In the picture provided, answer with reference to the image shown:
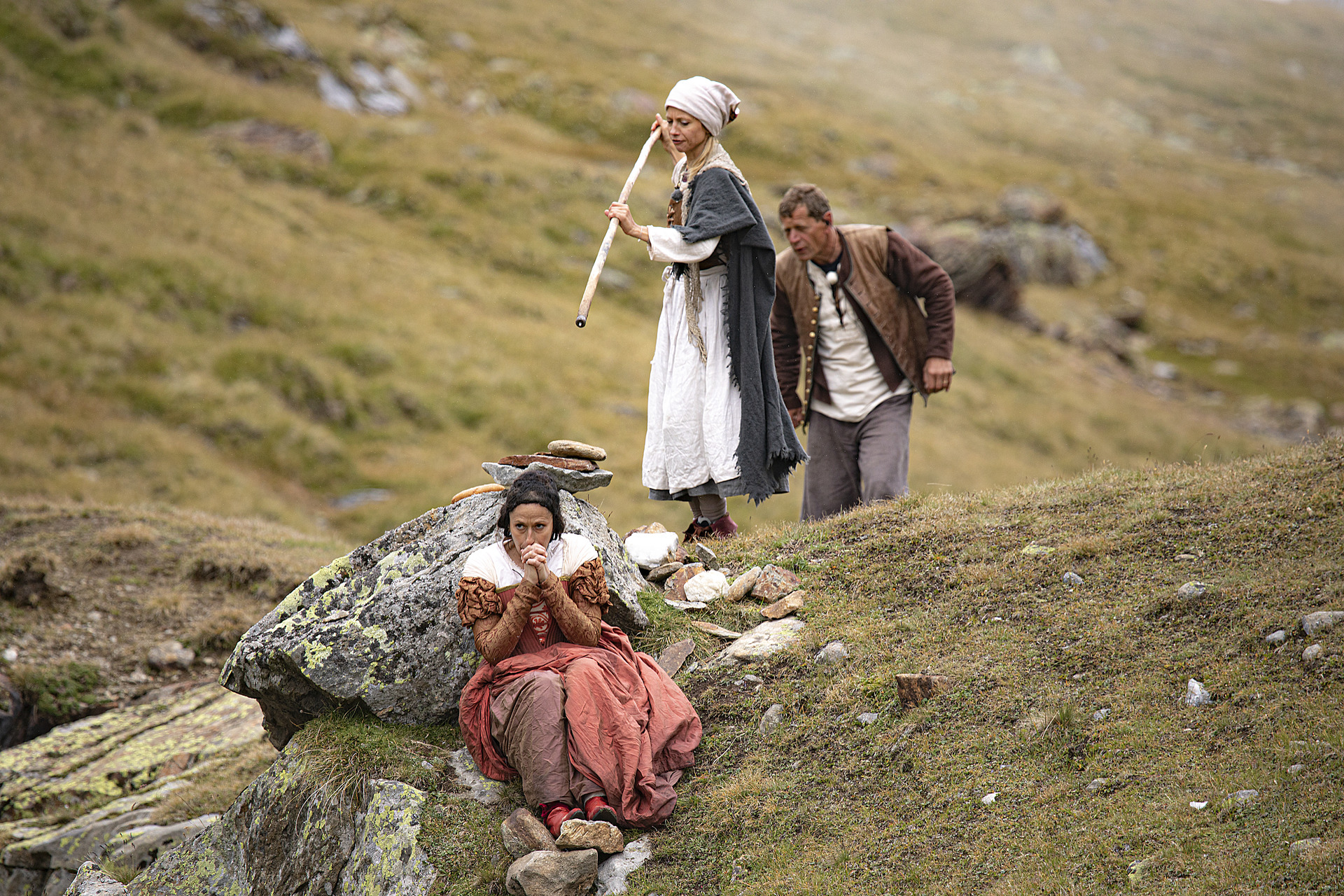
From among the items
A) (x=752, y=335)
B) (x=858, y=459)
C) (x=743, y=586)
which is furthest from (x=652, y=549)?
(x=858, y=459)

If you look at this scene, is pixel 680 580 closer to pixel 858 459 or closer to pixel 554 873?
pixel 858 459

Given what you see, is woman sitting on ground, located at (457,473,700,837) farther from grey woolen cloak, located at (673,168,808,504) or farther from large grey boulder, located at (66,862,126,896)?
large grey boulder, located at (66,862,126,896)

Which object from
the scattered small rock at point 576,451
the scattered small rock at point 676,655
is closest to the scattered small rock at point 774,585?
the scattered small rock at point 676,655

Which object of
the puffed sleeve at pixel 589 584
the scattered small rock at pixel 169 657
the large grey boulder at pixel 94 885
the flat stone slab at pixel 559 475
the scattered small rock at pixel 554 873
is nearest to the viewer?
the scattered small rock at pixel 554 873

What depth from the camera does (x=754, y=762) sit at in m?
5.12

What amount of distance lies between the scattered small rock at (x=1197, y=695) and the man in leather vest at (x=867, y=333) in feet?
11.7

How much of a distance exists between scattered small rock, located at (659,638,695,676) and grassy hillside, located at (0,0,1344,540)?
194 cm

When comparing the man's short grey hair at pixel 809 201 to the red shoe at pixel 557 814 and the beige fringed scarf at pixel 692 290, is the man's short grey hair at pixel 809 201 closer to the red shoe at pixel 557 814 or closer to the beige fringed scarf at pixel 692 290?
the beige fringed scarf at pixel 692 290

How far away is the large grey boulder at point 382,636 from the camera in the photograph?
5.57 metres

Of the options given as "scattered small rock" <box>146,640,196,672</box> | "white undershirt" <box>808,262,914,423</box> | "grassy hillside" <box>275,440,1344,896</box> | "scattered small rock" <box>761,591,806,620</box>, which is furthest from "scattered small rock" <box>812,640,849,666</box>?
"scattered small rock" <box>146,640,196,672</box>

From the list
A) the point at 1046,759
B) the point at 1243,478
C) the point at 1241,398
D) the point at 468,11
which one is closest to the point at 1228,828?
the point at 1046,759

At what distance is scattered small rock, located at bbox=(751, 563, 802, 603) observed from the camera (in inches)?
264

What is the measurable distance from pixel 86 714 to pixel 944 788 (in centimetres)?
860

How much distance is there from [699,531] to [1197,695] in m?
3.96
